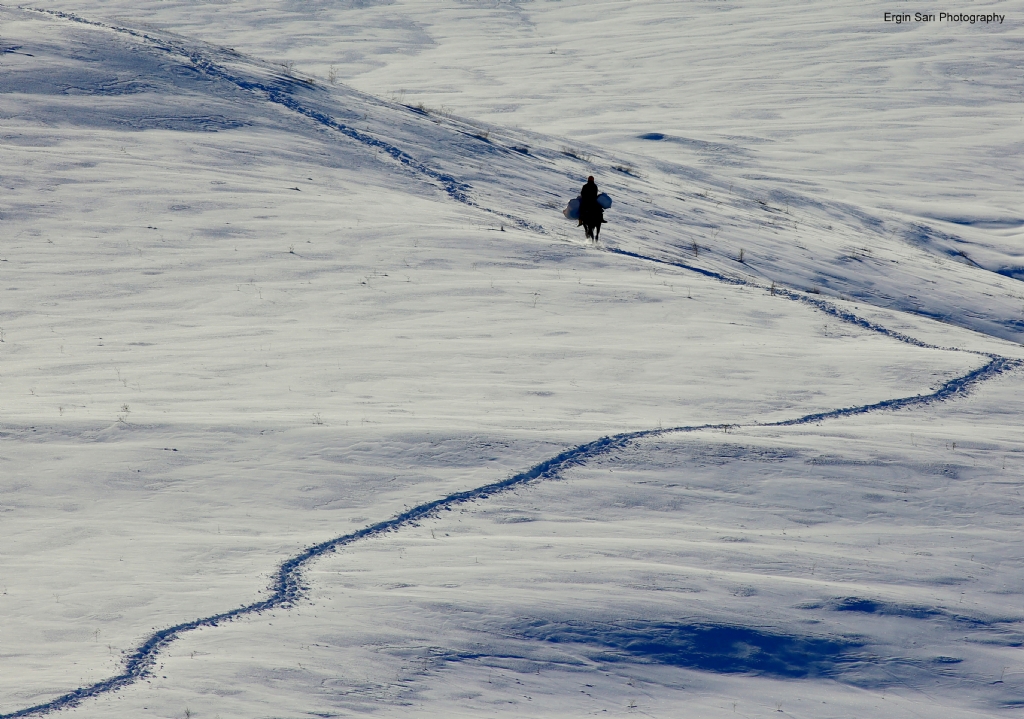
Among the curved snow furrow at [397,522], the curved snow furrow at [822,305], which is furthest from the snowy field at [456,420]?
the curved snow furrow at [822,305]

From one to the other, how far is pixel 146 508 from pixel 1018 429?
850 centimetres

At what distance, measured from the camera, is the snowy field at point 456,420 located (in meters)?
6.85

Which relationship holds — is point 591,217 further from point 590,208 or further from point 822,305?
point 822,305

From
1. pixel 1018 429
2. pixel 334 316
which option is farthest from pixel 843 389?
pixel 334 316

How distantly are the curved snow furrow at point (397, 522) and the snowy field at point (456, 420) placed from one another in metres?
0.03

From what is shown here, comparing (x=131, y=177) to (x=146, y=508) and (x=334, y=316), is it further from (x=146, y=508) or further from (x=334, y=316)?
(x=146, y=508)

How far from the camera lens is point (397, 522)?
332 inches

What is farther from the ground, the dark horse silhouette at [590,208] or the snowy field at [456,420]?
the dark horse silhouette at [590,208]

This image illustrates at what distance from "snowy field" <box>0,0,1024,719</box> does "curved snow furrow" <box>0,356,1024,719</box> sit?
0.11ft

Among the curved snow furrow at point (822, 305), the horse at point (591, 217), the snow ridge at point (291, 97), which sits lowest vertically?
the curved snow furrow at point (822, 305)

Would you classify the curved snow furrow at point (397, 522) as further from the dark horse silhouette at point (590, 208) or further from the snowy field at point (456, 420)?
the dark horse silhouette at point (590, 208)

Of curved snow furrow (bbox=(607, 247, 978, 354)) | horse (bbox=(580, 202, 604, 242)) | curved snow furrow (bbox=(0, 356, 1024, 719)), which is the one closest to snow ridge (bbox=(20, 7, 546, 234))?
horse (bbox=(580, 202, 604, 242))

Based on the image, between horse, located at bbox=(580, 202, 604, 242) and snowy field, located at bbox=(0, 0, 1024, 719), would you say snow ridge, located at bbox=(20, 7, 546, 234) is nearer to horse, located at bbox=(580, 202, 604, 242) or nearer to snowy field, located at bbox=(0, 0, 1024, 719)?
snowy field, located at bbox=(0, 0, 1024, 719)

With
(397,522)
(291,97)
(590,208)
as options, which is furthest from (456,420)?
(291,97)
